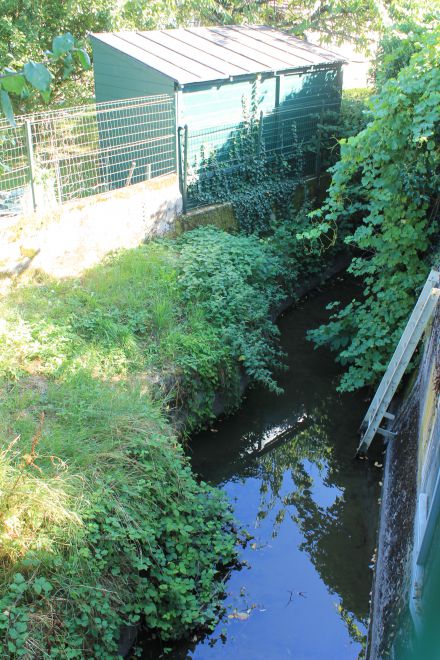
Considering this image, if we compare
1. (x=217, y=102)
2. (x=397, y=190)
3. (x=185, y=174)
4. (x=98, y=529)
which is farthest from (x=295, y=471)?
(x=217, y=102)

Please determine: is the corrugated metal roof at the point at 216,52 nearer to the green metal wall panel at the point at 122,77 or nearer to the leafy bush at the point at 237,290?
the green metal wall panel at the point at 122,77

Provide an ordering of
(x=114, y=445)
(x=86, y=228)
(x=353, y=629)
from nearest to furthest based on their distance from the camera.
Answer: (x=353, y=629) → (x=114, y=445) → (x=86, y=228)

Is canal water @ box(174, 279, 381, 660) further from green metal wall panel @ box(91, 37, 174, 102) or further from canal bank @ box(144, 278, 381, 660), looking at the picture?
green metal wall panel @ box(91, 37, 174, 102)

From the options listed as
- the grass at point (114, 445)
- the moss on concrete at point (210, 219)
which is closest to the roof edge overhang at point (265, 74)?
the moss on concrete at point (210, 219)

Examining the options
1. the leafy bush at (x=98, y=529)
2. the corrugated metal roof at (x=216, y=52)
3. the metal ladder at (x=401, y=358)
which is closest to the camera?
the leafy bush at (x=98, y=529)

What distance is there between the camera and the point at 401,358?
621 centimetres

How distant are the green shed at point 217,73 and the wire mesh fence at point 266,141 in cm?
3

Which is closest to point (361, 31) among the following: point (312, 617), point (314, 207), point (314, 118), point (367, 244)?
point (314, 118)

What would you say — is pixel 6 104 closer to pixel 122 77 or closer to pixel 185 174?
pixel 185 174

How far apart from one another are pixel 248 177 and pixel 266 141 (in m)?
0.79

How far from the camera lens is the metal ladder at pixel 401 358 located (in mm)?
5906

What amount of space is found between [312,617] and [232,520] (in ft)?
3.40

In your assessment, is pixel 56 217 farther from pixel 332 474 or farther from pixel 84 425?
pixel 332 474

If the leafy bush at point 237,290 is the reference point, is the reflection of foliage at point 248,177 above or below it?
above
